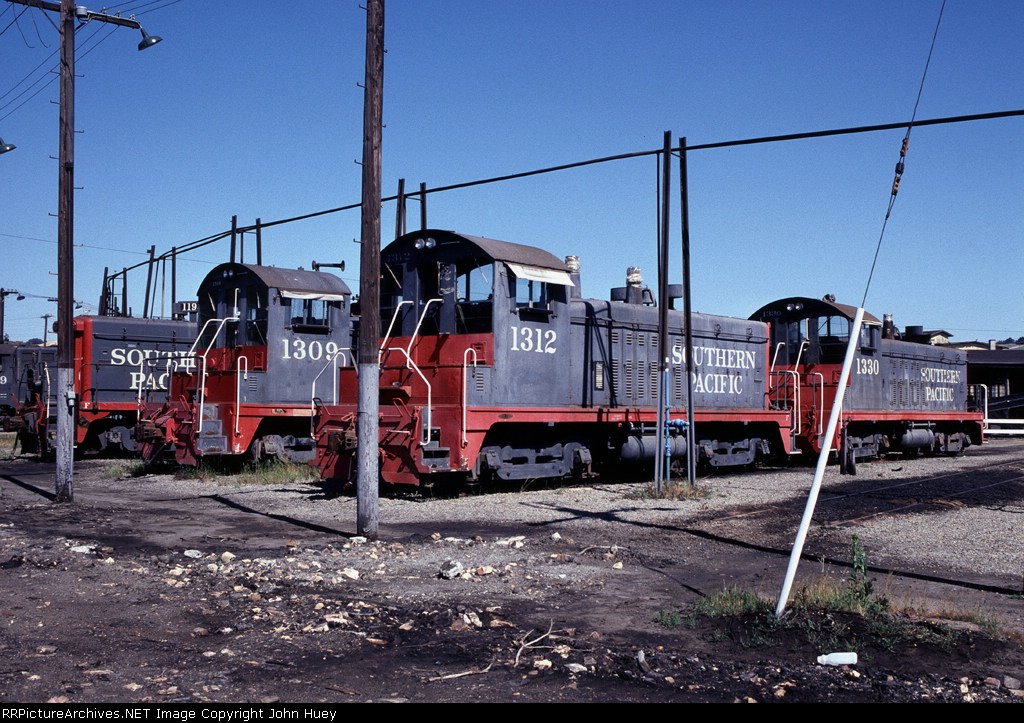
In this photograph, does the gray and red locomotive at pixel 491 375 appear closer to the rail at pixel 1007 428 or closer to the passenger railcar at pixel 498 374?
the passenger railcar at pixel 498 374

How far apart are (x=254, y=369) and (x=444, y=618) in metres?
11.8

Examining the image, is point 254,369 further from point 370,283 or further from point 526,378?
point 370,283

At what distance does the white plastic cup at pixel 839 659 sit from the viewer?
5246 millimetres

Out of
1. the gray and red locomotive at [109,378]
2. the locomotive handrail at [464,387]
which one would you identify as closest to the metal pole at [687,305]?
the locomotive handrail at [464,387]

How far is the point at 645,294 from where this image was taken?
59.3ft

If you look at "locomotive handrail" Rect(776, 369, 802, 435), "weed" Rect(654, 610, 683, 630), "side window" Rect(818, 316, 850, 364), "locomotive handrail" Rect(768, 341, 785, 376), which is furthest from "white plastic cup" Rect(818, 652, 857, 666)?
"side window" Rect(818, 316, 850, 364)

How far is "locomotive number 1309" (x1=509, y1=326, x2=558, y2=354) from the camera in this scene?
14.3 metres

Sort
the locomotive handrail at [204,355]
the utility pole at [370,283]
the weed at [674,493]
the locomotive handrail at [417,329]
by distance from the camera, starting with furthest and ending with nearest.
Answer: the locomotive handrail at [204,355]
the weed at [674,493]
the locomotive handrail at [417,329]
the utility pole at [370,283]

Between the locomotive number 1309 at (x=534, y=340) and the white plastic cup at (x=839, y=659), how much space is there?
9342 millimetres

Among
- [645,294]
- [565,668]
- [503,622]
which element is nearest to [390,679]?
[565,668]

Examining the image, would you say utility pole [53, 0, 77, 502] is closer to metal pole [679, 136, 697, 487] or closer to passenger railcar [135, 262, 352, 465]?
passenger railcar [135, 262, 352, 465]

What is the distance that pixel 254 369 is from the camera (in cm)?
1733

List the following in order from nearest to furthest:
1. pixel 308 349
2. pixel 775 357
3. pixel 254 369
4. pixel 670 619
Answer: pixel 670 619, pixel 254 369, pixel 308 349, pixel 775 357

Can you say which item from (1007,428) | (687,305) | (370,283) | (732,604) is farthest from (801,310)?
(1007,428)
